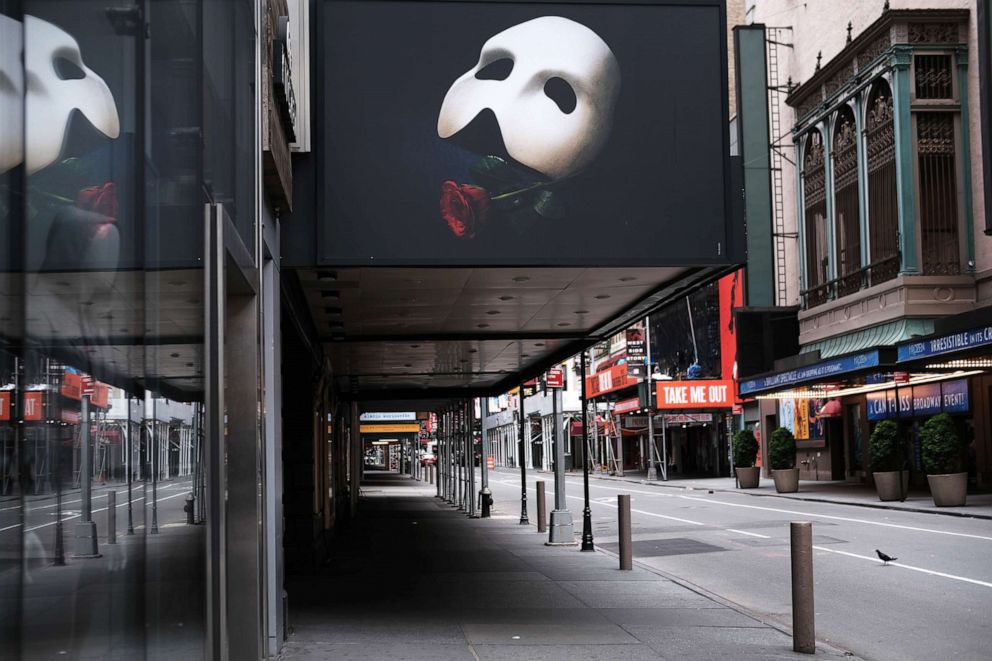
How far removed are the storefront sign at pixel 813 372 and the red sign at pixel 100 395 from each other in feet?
101

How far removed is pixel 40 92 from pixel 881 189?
120ft

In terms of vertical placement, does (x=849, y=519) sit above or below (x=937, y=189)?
below

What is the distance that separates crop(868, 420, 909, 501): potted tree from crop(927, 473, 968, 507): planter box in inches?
114

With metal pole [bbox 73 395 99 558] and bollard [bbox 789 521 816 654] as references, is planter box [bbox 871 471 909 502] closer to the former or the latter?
bollard [bbox 789 521 816 654]

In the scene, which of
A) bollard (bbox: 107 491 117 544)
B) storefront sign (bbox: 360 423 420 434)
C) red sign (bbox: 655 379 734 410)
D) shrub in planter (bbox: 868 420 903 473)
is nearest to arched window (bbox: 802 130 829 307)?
shrub in planter (bbox: 868 420 903 473)

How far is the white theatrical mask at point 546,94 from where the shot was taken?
431 inches

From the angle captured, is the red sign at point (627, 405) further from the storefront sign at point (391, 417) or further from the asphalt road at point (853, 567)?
the asphalt road at point (853, 567)

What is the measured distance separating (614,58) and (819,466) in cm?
3997

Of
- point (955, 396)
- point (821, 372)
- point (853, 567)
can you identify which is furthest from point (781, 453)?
point (853, 567)

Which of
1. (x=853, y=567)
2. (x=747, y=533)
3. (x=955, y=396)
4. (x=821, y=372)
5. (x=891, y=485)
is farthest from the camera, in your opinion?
(x=955, y=396)

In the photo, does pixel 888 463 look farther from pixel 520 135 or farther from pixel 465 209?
pixel 465 209

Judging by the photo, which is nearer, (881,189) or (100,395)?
(100,395)

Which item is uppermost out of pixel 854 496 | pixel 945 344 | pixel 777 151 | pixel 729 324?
pixel 777 151

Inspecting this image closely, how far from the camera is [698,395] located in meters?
55.6
